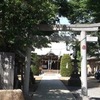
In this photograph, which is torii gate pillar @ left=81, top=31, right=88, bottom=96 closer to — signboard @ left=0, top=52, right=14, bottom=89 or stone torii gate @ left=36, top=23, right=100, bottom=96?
stone torii gate @ left=36, top=23, right=100, bottom=96

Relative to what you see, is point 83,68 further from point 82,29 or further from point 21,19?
point 21,19

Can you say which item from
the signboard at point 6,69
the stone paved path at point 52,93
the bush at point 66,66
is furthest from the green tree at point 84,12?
the bush at point 66,66

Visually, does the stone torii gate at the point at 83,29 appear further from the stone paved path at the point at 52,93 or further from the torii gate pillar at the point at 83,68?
the stone paved path at the point at 52,93

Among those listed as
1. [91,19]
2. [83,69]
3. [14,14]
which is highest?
[91,19]

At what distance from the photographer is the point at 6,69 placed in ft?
46.0

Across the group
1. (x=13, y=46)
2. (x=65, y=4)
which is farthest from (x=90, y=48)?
(x=13, y=46)

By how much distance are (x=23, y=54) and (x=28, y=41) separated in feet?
9.56

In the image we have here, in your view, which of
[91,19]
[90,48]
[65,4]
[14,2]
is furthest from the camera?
[90,48]

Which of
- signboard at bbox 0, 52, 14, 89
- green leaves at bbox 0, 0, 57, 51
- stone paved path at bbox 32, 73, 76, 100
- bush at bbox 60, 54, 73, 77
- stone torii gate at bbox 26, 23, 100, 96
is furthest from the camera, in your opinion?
bush at bbox 60, 54, 73, 77

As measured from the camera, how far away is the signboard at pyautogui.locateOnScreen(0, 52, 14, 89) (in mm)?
13961

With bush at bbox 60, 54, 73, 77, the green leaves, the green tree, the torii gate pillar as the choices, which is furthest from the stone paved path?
bush at bbox 60, 54, 73, 77

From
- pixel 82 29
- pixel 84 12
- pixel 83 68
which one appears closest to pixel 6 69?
pixel 83 68

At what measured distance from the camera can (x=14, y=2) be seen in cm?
1353

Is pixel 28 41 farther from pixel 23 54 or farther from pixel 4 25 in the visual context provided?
pixel 23 54
